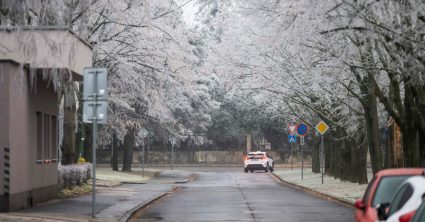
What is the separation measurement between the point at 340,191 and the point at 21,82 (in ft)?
69.6

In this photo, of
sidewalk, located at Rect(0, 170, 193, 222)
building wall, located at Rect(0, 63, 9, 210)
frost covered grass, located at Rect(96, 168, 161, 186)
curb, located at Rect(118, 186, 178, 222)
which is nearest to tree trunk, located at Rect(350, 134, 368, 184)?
curb, located at Rect(118, 186, 178, 222)

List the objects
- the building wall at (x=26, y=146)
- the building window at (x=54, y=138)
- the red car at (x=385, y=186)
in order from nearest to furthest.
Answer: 1. the red car at (x=385, y=186)
2. the building wall at (x=26, y=146)
3. the building window at (x=54, y=138)

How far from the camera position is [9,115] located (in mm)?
18047

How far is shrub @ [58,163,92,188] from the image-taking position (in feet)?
83.6

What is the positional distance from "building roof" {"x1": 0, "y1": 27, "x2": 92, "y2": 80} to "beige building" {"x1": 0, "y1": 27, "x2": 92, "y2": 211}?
2cm

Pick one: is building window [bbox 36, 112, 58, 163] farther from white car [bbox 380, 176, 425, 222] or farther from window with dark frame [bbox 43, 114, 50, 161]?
white car [bbox 380, 176, 425, 222]

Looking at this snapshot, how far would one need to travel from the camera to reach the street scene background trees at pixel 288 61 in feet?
49.8

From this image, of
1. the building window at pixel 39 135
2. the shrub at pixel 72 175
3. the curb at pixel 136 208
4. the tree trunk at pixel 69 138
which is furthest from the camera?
the tree trunk at pixel 69 138

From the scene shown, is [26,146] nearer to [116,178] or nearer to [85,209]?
[85,209]

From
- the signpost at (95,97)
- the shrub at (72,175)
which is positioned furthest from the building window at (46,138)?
the signpost at (95,97)

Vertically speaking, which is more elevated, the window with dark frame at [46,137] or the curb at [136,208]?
the window with dark frame at [46,137]

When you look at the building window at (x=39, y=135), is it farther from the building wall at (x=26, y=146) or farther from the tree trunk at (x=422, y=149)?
the tree trunk at (x=422, y=149)

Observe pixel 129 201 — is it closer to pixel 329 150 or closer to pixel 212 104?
pixel 329 150

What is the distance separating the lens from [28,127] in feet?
65.4
